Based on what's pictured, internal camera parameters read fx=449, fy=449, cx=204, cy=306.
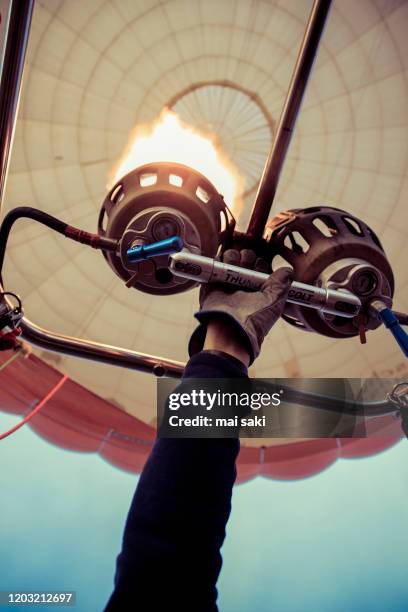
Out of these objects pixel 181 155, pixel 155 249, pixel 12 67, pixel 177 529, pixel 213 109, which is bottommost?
pixel 177 529

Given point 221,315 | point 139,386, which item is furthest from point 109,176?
point 221,315

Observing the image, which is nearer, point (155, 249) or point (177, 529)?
point (177, 529)

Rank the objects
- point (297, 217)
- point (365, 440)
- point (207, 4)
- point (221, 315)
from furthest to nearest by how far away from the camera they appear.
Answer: point (365, 440) → point (207, 4) → point (297, 217) → point (221, 315)

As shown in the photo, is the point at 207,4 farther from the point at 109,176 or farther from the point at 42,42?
the point at 109,176

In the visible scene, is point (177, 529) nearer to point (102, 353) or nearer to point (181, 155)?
point (181, 155)

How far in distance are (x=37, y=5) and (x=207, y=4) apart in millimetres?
674

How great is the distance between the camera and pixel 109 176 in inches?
78.7

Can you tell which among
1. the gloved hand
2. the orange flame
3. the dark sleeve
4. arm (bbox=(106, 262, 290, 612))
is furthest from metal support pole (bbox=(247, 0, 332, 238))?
the dark sleeve

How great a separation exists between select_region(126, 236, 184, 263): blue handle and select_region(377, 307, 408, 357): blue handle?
41cm

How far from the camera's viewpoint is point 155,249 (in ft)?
2.90

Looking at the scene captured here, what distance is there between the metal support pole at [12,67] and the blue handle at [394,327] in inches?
34.0
